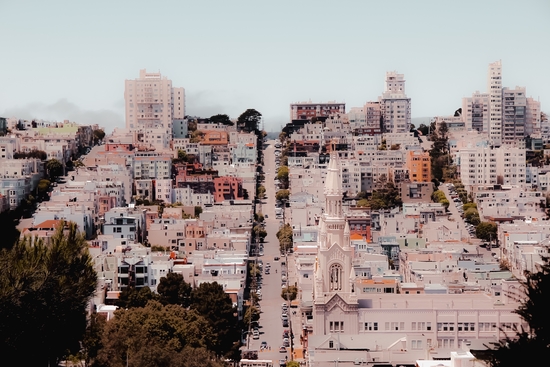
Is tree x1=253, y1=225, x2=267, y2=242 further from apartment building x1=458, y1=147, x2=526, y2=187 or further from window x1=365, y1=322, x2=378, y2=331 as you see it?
window x1=365, y1=322, x2=378, y2=331

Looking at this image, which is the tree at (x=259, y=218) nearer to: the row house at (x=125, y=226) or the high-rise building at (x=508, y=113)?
the row house at (x=125, y=226)

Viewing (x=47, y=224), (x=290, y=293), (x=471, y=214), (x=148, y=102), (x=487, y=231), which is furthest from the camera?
(x=148, y=102)

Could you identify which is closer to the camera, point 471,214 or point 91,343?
point 91,343

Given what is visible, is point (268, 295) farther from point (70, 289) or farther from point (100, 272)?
point (70, 289)

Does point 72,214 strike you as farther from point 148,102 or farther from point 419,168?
point 148,102

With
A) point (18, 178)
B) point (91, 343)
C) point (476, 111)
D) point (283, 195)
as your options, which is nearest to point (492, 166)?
point (283, 195)

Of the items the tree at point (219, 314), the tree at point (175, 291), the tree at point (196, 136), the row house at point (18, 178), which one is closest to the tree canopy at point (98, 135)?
the tree at point (196, 136)

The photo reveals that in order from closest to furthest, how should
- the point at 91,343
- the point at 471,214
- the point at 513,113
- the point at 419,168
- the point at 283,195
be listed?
1. the point at 91,343
2. the point at 471,214
3. the point at 283,195
4. the point at 419,168
5. the point at 513,113
